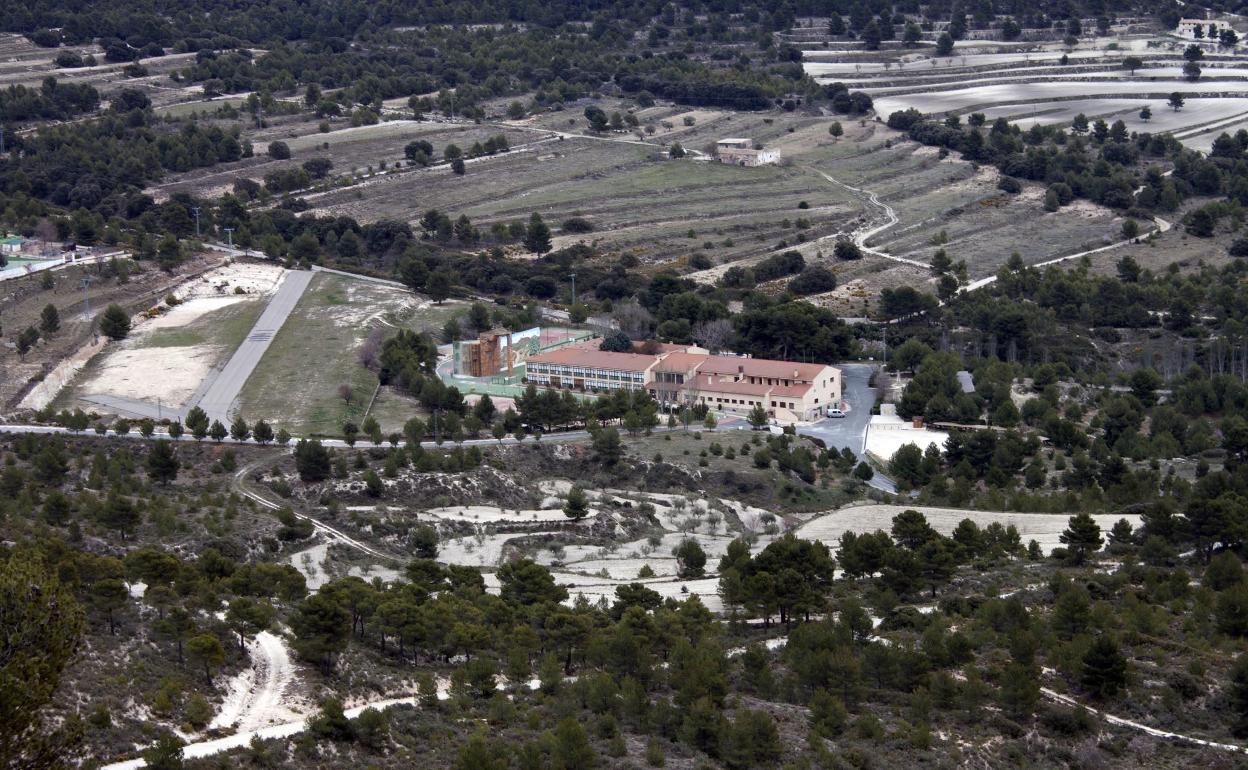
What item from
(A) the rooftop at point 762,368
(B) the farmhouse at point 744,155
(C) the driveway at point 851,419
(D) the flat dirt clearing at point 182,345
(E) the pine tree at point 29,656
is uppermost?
(E) the pine tree at point 29,656

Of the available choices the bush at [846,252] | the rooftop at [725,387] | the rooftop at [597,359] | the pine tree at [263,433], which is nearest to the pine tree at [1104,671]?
the pine tree at [263,433]

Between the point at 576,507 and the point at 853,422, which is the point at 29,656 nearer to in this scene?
the point at 576,507

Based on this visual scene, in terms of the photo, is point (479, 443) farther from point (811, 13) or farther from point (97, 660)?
point (811, 13)

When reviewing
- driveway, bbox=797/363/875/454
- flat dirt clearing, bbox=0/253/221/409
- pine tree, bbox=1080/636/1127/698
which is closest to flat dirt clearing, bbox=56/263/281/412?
flat dirt clearing, bbox=0/253/221/409

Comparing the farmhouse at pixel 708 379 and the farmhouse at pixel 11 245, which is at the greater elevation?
the farmhouse at pixel 11 245

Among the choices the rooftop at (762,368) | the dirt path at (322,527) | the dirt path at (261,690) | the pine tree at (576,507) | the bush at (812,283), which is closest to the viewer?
the dirt path at (261,690)

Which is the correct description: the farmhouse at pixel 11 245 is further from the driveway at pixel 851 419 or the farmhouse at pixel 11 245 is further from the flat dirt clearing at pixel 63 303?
the driveway at pixel 851 419
